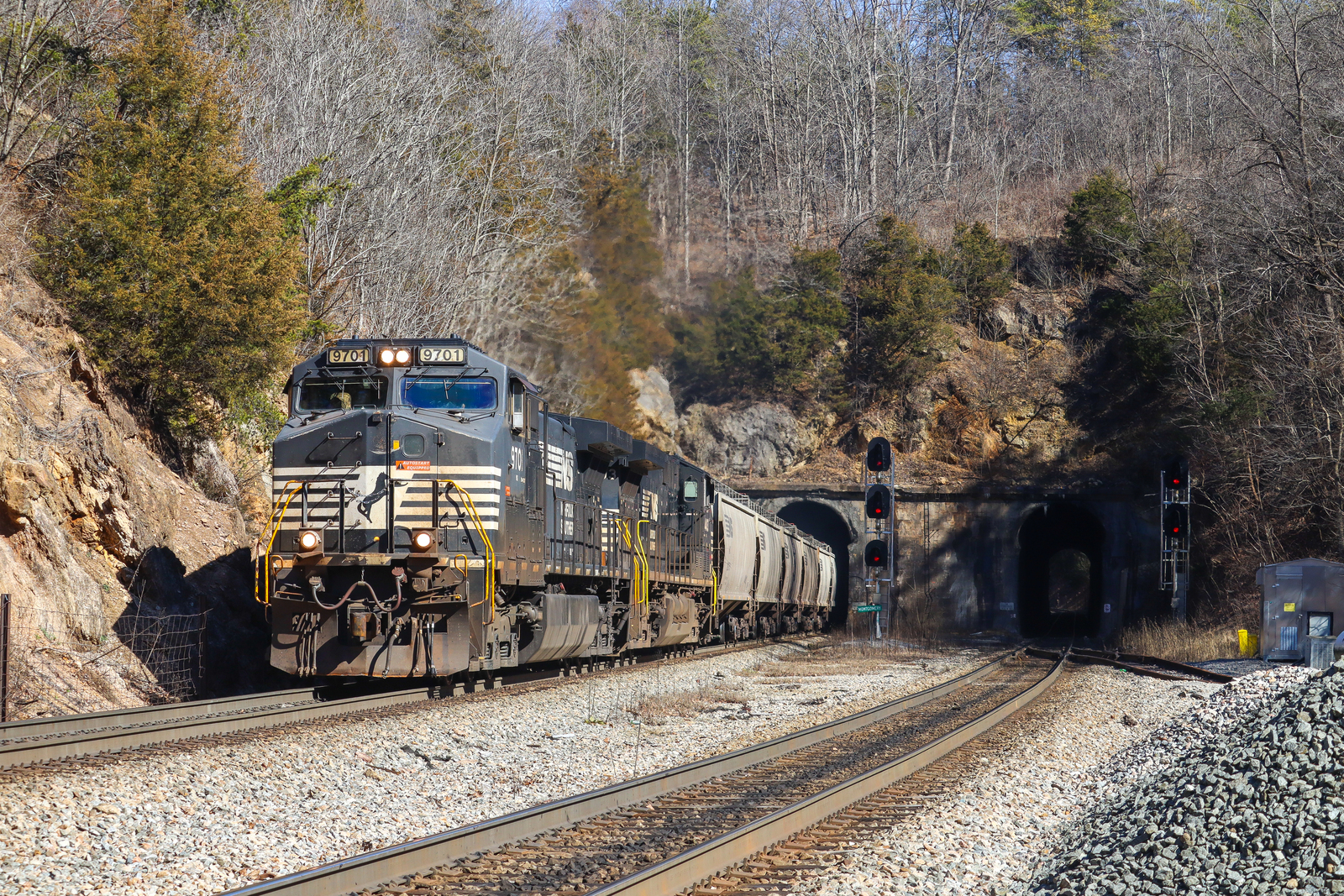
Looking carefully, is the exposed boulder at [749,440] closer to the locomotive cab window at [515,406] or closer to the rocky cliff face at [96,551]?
the rocky cliff face at [96,551]

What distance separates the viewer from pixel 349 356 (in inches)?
486

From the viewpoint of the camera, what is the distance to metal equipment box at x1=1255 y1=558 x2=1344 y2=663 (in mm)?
19578

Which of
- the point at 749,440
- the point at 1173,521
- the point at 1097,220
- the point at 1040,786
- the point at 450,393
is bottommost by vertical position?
the point at 1040,786

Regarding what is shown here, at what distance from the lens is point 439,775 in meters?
8.66

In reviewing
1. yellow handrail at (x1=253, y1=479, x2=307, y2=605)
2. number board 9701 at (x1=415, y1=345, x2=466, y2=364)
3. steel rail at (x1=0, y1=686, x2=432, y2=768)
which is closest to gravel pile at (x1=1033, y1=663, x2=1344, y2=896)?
steel rail at (x1=0, y1=686, x2=432, y2=768)

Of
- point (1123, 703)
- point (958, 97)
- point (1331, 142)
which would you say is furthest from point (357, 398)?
point (958, 97)

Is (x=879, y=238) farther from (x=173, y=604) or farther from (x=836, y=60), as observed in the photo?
(x=173, y=604)

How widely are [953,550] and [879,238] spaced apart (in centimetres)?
1575

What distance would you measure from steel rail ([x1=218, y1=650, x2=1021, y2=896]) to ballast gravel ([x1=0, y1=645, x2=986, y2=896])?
0.68m

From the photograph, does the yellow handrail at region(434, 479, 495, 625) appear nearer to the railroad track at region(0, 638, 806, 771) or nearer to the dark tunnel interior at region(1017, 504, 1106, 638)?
the railroad track at region(0, 638, 806, 771)

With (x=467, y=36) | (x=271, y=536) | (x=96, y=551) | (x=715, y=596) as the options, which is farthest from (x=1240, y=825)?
(x=467, y=36)

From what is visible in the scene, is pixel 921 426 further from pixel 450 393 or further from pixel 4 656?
pixel 4 656

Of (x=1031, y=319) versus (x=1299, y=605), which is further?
(x=1031, y=319)

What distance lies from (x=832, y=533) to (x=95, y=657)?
4003 cm
